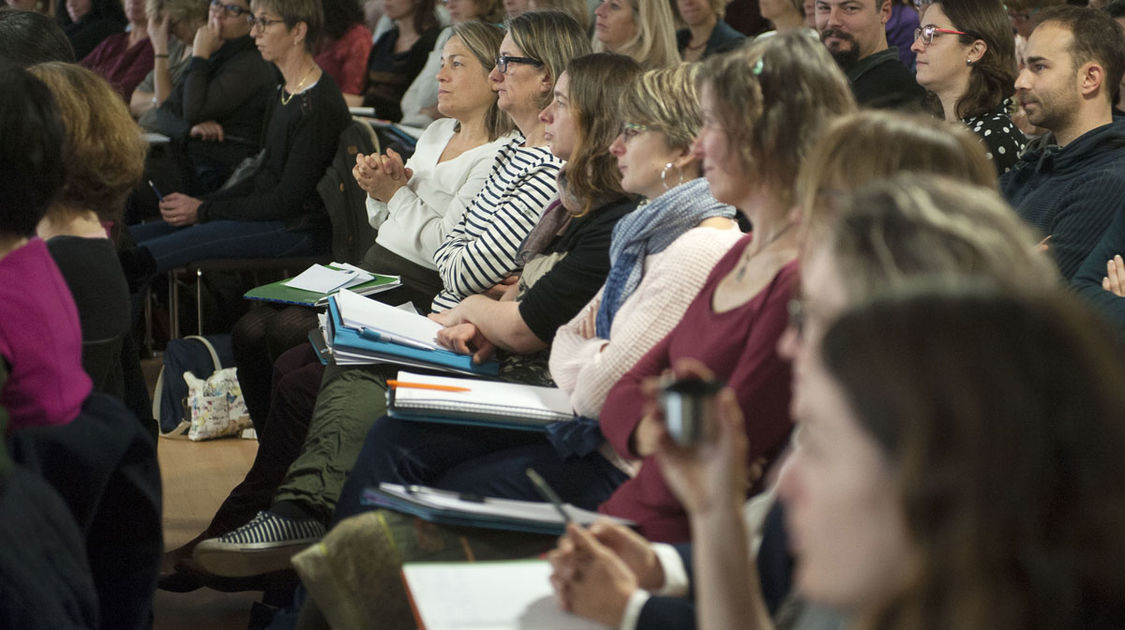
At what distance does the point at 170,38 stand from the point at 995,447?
518 centimetres

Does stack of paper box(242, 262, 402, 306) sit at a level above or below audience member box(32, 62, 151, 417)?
below

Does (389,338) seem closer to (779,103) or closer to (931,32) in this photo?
(779,103)

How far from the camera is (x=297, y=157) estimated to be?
396 cm

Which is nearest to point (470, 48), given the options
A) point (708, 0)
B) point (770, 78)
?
point (708, 0)

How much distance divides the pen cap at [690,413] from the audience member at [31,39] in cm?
242

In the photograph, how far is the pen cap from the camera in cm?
99

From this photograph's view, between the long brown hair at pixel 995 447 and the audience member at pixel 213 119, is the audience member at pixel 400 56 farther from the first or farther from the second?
the long brown hair at pixel 995 447

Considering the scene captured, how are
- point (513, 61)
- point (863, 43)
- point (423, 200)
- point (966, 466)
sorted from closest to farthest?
point (966, 466) < point (513, 61) < point (423, 200) < point (863, 43)

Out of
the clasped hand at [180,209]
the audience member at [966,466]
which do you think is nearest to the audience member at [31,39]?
the clasped hand at [180,209]

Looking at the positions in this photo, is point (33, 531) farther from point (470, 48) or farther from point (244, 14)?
point (244, 14)

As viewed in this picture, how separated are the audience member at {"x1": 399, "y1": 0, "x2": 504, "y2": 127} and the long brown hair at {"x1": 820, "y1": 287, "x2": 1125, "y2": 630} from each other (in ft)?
12.9

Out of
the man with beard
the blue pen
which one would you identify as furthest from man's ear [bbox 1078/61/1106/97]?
the blue pen

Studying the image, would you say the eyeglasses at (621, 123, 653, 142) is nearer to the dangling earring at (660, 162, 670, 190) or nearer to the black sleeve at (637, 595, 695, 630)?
the dangling earring at (660, 162, 670, 190)

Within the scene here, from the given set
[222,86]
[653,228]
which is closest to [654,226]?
[653,228]
